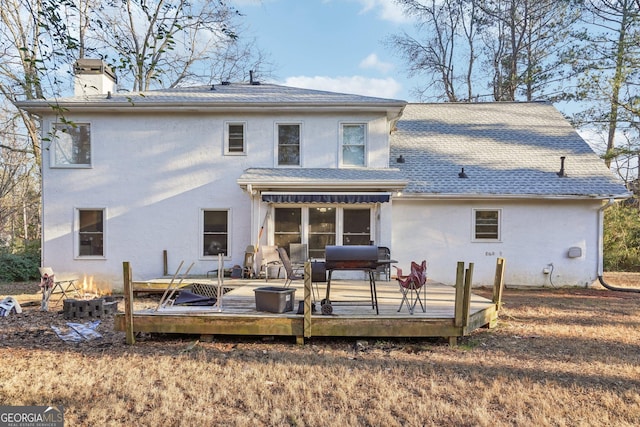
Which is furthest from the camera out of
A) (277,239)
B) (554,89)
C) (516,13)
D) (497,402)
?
(516,13)

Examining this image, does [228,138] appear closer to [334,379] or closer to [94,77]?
[94,77]

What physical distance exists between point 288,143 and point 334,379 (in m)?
8.40

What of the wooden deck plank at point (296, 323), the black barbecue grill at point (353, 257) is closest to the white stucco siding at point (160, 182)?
the wooden deck plank at point (296, 323)

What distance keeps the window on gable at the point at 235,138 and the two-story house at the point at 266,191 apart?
3cm

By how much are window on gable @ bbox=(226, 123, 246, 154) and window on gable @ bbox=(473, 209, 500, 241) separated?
7.28m

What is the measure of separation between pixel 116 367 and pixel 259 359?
1723 millimetres

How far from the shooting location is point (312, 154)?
11.8 meters

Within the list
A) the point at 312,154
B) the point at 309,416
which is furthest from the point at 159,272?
the point at 309,416

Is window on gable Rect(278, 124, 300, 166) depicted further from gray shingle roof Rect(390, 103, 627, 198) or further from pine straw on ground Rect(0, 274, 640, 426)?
pine straw on ground Rect(0, 274, 640, 426)

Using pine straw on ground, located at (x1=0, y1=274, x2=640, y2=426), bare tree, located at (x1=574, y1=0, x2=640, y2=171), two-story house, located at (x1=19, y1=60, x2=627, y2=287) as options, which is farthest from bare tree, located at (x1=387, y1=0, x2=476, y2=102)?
pine straw on ground, located at (x1=0, y1=274, x2=640, y2=426)

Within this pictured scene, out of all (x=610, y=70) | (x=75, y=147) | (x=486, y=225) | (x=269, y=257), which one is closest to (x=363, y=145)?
(x=269, y=257)

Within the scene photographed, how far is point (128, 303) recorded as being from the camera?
19.2 feet

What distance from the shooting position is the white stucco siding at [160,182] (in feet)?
38.2

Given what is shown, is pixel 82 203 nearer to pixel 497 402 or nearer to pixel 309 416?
pixel 309 416
